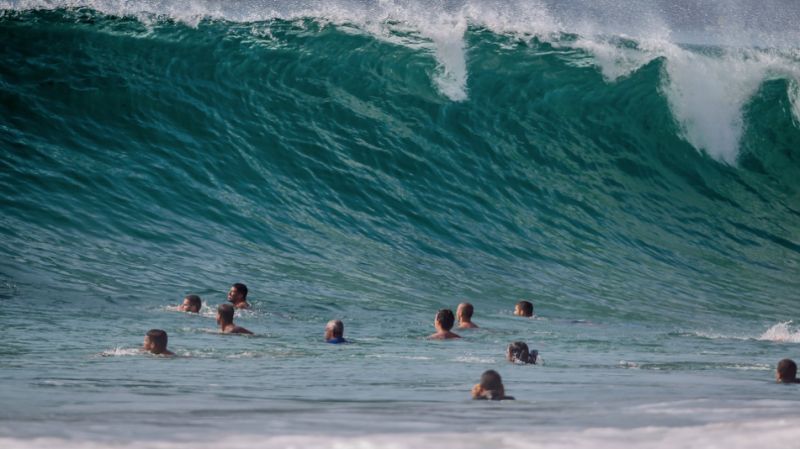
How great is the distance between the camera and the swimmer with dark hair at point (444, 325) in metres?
12.1

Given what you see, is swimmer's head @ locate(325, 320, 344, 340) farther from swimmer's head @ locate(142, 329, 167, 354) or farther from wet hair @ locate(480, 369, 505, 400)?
wet hair @ locate(480, 369, 505, 400)

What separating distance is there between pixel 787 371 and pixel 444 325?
4168 millimetres

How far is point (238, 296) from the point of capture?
1383 cm

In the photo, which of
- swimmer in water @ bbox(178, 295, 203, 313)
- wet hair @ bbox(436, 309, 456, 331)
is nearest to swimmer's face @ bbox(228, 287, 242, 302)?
swimmer in water @ bbox(178, 295, 203, 313)

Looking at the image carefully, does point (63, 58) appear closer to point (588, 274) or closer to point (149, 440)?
point (588, 274)

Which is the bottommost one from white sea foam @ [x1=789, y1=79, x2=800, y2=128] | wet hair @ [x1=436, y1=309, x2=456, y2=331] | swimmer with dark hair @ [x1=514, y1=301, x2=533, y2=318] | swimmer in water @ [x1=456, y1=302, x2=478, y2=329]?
Answer: wet hair @ [x1=436, y1=309, x2=456, y2=331]

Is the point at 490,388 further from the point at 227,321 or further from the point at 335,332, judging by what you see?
the point at 227,321

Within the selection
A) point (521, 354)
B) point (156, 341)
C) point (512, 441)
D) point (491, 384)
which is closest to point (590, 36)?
point (521, 354)

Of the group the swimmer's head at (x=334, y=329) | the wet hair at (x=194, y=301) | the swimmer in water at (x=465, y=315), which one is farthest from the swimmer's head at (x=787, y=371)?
the wet hair at (x=194, y=301)

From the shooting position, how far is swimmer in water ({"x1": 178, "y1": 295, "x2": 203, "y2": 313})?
13102 mm

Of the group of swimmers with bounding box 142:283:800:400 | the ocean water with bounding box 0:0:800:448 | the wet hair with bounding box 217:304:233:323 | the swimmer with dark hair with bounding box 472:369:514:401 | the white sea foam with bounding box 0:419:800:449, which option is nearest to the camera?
the white sea foam with bounding box 0:419:800:449

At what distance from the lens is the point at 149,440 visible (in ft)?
12.8

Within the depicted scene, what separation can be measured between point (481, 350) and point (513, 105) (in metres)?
13.2

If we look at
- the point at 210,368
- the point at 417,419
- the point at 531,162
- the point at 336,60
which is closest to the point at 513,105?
the point at 531,162
